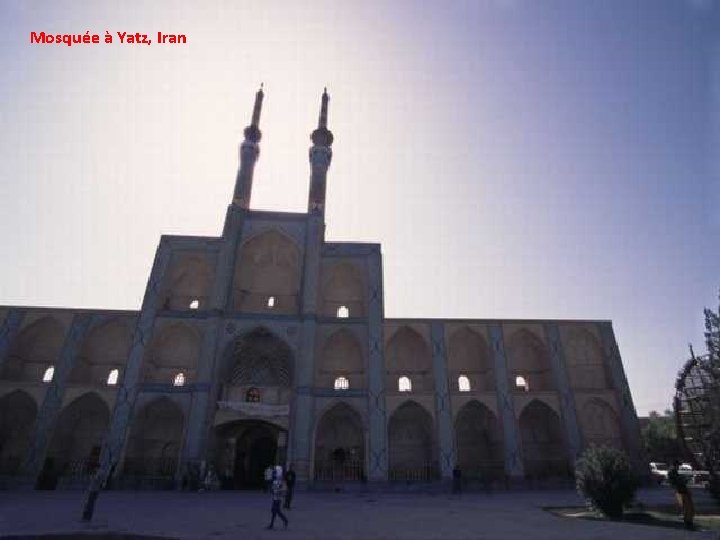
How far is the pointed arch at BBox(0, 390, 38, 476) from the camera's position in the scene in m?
24.2

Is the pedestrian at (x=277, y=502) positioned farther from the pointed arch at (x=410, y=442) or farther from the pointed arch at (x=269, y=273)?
the pointed arch at (x=269, y=273)

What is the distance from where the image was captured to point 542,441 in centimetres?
→ 2664

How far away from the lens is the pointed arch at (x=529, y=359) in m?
27.7

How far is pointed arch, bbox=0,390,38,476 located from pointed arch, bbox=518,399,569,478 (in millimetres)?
29311

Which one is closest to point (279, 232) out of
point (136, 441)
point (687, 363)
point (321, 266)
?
point (321, 266)

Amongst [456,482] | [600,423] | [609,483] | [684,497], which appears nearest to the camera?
[684,497]

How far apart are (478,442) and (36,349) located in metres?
28.6

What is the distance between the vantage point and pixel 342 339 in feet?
89.5

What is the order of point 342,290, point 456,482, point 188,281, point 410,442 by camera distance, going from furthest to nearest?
point 342,290
point 188,281
point 410,442
point 456,482

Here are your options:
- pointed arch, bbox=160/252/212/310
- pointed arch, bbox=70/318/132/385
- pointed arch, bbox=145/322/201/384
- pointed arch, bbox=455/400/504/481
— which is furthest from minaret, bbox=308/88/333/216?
pointed arch, bbox=455/400/504/481

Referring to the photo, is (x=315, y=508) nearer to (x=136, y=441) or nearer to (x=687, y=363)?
(x=136, y=441)

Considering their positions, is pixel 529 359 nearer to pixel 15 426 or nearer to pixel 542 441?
pixel 542 441

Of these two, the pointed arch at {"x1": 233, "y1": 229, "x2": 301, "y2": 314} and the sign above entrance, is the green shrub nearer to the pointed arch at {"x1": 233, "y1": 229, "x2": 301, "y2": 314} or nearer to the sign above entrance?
the sign above entrance

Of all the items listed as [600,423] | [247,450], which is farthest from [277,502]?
[600,423]
